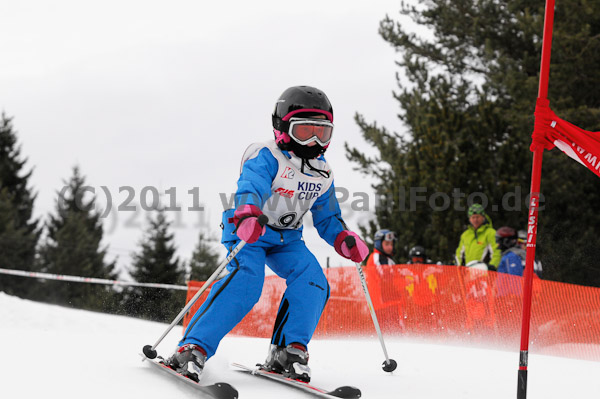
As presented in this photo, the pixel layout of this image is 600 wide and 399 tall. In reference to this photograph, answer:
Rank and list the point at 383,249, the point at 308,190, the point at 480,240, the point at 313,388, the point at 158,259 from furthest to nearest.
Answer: the point at 158,259 → the point at 480,240 → the point at 383,249 → the point at 308,190 → the point at 313,388

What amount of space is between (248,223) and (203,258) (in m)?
36.1

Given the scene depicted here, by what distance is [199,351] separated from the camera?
365 cm

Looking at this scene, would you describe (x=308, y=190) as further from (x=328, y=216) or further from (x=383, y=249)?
(x=383, y=249)

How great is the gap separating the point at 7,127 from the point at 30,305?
35.5 metres

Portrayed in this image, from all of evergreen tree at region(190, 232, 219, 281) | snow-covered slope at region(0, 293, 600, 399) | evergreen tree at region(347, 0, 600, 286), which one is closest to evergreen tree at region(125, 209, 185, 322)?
evergreen tree at region(190, 232, 219, 281)

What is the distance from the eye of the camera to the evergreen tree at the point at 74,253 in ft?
127

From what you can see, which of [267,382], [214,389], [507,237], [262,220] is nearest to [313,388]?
[267,382]

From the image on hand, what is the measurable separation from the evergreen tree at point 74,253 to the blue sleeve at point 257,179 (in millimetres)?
34959

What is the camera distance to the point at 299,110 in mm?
3979

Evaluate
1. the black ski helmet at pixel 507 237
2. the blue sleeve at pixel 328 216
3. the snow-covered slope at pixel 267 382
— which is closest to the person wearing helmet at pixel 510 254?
the black ski helmet at pixel 507 237

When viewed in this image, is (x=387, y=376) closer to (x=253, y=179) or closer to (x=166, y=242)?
(x=253, y=179)

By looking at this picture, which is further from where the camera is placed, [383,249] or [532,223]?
[383,249]

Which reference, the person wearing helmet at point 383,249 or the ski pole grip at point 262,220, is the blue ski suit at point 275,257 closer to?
the ski pole grip at point 262,220

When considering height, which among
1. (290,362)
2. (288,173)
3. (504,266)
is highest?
(504,266)
